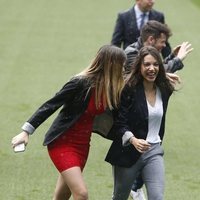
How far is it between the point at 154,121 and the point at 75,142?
632 millimetres

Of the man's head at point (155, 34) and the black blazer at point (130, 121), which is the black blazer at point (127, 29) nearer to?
the man's head at point (155, 34)

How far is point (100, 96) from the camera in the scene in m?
6.10

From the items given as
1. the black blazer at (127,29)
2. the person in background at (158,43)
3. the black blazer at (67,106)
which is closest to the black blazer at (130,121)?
the black blazer at (67,106)

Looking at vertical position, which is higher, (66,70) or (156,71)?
(156,71)

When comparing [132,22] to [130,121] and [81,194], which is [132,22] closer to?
[130,121]

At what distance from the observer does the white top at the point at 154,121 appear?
6.18m

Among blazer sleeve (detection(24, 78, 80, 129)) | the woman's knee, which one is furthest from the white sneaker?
blazer sleeve (detection(24, 78, 80, 129))

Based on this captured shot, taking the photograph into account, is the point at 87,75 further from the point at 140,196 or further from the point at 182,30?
the point at 182,30

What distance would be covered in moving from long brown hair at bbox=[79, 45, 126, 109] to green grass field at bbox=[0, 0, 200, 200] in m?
2.03

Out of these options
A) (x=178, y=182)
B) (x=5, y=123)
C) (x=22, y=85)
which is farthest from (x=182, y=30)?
(x=178, y=182)

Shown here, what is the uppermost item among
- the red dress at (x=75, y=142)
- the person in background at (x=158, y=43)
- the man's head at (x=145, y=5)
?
the man's head at (x=145, y=5)

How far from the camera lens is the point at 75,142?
20.2ft

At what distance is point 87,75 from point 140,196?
6.30 feet

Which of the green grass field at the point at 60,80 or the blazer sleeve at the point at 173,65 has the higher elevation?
the blazer sleeve at the point at 173,65
